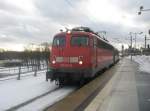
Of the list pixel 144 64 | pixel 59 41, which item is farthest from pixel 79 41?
pixel 144 64

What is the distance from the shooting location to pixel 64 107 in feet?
39.2

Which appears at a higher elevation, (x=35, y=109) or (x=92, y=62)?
(x=92, y=62)

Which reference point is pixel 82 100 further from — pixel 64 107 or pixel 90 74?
pixel 90 74

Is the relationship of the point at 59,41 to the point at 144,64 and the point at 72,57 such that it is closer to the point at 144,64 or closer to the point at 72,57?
the point at 72,57

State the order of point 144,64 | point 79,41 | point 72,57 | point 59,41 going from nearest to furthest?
point 72,57 < point 79,41 < point 59,41 < point 144,64

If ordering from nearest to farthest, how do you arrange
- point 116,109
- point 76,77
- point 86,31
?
point 116,109
point 76,77
point 86,31

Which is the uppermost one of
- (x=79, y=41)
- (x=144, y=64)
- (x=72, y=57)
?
(x=79, y=41)

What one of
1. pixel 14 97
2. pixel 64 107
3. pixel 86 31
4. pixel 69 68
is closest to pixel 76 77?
pixel 69 68

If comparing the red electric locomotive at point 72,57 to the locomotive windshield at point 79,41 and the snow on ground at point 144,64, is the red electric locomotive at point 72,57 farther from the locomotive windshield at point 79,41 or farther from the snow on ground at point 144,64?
the snow on ground at point 144,64

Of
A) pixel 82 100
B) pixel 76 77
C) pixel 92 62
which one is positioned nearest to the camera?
pixel 82 100

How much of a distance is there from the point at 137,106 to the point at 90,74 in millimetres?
7921

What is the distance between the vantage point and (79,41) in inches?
819

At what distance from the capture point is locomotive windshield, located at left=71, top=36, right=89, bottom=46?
20.7 m

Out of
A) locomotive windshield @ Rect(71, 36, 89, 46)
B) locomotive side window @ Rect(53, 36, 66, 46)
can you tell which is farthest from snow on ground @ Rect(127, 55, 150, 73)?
locomotive side window @ Rect(53, 36, 66, 46)
